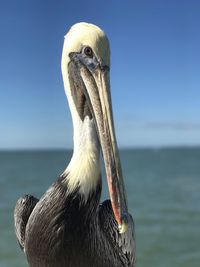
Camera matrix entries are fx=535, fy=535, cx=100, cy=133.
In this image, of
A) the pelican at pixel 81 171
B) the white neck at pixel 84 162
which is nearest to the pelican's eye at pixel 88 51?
the pelican at pixel 81 171

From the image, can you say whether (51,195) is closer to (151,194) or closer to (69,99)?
(69,99)

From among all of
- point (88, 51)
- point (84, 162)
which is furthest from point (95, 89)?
point (84, 162)

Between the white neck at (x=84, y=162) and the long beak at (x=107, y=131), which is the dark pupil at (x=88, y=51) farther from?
the white neck at (x=84, y=162)

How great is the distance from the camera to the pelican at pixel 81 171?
2883mm

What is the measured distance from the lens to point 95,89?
294 cm

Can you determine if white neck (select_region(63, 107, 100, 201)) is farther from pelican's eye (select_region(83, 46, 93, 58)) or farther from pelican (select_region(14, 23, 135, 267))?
pelican's eye (select_region(83, 46, 93, 58))

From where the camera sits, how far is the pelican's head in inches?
110

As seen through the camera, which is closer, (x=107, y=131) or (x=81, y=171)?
(x=107, y=131)

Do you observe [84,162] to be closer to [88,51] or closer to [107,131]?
[107,131]

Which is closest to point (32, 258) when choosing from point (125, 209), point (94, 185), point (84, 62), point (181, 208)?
point (94, 185)

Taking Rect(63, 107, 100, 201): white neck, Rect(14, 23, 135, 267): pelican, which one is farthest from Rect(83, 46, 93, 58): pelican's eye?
Rect(63, 107, 100, 201): white neck

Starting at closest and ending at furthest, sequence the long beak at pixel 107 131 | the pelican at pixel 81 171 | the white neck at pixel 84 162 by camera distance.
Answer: the long beak at pixel 107 131
the pelican at pixel 81 171
the white neck at pixel 84 162

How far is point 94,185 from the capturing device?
315cm

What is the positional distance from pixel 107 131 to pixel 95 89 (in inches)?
10.1
